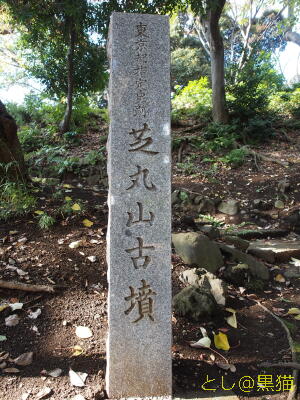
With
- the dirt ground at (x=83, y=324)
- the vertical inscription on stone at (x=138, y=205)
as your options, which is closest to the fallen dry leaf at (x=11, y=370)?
the dirt ground at (x=83, y=324)

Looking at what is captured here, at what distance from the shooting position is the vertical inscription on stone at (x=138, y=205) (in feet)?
6.66

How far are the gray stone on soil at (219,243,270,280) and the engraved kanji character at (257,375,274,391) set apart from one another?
5.15ft

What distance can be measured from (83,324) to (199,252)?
5.23 ft

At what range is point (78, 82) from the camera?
8.07 meters

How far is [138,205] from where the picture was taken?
2.06 m

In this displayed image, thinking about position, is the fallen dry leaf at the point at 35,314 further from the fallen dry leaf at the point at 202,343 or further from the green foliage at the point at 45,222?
the fallen dry leaf at the point at 202,343

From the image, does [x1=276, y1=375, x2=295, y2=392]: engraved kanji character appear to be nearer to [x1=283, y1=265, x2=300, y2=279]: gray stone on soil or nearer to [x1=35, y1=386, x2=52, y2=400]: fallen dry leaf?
[x1=35, y1=386, x2=52, y2=400]: fallen dry leaf

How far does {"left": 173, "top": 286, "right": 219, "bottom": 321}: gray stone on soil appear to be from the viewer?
2.94m

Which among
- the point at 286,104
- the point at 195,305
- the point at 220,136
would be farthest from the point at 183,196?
the point at 286,104

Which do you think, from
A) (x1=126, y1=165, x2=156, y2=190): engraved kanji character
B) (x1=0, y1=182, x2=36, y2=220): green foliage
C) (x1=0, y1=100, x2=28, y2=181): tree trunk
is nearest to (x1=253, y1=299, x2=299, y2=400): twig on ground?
(x1=126, y1=165, x2=156, y2=190): engraved kanji character

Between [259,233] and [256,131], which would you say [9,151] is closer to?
[259,233]

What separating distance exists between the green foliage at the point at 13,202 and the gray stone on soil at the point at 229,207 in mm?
3701

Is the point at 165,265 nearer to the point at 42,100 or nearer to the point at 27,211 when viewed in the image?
the point at 27,211

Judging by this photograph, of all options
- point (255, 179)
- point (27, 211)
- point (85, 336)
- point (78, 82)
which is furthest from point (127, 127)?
point (78, 82)
